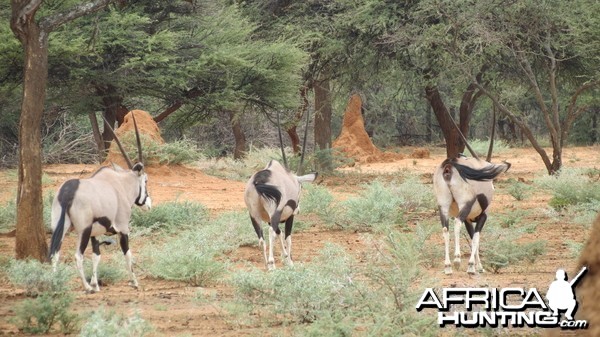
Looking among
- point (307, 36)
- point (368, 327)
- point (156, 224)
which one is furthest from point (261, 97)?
point (368, 327)

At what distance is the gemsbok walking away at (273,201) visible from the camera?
37.1ft

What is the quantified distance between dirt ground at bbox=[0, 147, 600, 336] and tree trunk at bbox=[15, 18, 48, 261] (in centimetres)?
78

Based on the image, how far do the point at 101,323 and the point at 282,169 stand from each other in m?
6.28

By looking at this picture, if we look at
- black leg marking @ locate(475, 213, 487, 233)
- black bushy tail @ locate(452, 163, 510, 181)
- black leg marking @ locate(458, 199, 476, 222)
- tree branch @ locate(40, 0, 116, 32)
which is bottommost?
Result: black leg marking @ locate(475, 213, 487, 233)

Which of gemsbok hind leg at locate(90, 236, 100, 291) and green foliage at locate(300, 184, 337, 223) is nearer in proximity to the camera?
gemsbok hind leg at locate(90, 236, 100, 291)

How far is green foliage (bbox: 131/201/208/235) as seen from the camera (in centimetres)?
1586

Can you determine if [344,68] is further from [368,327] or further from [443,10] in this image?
[368,327]

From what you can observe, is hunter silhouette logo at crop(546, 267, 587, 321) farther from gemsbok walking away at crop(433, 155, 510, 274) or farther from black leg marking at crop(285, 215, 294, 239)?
black leg marking at crop(285, 215, 294, 239)

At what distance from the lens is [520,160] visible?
35750mm

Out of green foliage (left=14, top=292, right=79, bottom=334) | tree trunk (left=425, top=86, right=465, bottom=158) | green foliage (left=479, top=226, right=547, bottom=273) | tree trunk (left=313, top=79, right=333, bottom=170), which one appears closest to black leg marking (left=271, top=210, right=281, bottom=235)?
green foliage (left=479, top=226, right=547, bottom=273)

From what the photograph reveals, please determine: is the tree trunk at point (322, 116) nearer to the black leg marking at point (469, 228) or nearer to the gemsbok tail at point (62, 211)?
the black leg marking at point (469, 228)

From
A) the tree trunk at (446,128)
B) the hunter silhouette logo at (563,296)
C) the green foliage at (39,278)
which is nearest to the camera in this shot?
the hunter silhouette logo at (563,296)

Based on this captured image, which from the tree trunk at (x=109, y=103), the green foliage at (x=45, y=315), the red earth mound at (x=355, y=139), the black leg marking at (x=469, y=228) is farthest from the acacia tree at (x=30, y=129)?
the red earth mound at (x=355, y=139)

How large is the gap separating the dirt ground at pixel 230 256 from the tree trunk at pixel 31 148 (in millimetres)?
777
